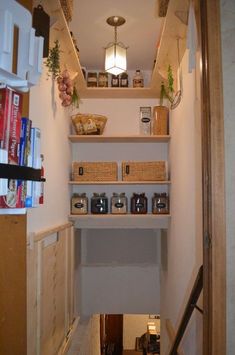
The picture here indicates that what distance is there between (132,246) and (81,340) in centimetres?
129

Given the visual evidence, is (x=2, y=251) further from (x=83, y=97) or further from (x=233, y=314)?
(x=83, y=97)

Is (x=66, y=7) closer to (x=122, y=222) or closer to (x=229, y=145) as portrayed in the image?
(x=229, y=145)

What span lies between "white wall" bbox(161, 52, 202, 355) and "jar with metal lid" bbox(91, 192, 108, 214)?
0.75 m

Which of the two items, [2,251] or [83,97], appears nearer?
[2,251]

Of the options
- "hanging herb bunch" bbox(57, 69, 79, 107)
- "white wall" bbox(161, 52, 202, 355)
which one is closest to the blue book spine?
"white wall" bbox(161, 52, 202, 355)

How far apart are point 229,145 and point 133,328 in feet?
24.0

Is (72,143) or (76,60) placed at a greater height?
(76,60)

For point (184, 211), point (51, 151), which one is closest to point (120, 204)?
point (184, 211)

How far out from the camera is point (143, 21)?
9.46ft

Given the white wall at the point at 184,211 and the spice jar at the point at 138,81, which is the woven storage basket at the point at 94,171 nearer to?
the white wall at the point at 184,211

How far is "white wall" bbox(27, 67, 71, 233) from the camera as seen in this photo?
2197 millimetres

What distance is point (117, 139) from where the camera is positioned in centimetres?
A: 362

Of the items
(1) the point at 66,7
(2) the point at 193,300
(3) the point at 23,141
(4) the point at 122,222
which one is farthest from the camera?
(4) the point at 122,222

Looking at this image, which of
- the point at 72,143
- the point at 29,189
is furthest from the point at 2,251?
the point at 72,143
